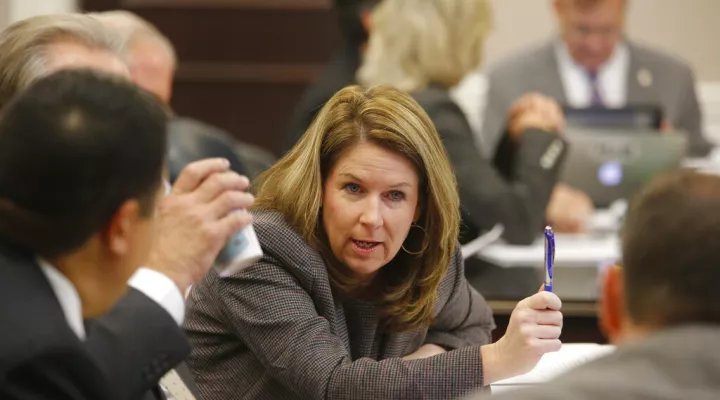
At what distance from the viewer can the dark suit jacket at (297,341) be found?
187cm

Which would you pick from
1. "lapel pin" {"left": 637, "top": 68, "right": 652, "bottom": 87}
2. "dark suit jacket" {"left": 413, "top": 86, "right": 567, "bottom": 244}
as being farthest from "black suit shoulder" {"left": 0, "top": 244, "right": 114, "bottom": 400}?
"lapel pin" {"left": 637, "top": 68, "right": 652, "bottom": 87}

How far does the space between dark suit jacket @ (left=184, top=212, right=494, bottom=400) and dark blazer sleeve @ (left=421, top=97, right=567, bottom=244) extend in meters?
1.27

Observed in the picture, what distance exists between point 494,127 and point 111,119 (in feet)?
14.4

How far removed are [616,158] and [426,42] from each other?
0.81 metres

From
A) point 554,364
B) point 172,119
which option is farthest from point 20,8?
point 554,364

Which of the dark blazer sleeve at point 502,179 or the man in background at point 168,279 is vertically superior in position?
the man in background at point 168,279

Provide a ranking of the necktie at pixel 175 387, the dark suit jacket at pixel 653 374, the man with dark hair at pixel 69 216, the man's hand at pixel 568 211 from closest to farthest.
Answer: the dark suit jacket at pixel 653 374 → the man with dark hair at pixel 69 216 → the necktie at pixel 175 387 → the man's hand at pixel 568 211

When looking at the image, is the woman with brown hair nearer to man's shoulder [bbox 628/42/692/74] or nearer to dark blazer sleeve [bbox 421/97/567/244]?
dark blazer sleeve [bbox 421/97/567/244]

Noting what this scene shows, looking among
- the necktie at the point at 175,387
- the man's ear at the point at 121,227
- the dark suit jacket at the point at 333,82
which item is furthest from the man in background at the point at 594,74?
the man's ear at the point at 121,227

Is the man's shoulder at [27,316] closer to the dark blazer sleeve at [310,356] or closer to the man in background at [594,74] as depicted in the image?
the dark blazer sleeve at [310,356]

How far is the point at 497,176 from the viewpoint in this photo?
12.0 ft

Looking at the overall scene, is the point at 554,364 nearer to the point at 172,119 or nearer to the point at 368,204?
the point at 368,204

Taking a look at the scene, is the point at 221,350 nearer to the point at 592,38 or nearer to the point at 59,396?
the point at 59,396

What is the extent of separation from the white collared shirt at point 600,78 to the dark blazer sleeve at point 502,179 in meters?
1.57
